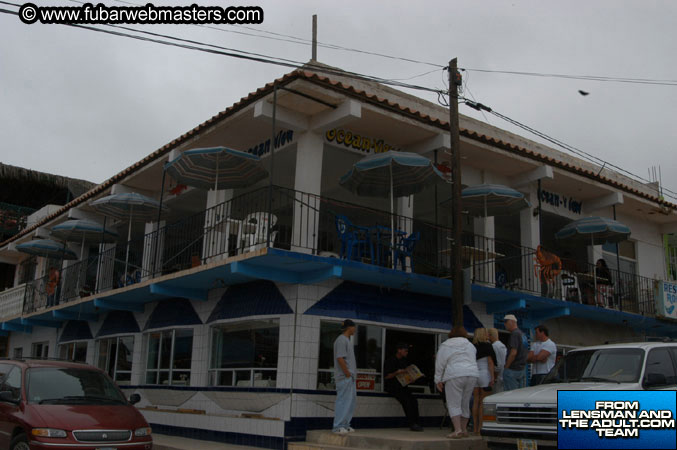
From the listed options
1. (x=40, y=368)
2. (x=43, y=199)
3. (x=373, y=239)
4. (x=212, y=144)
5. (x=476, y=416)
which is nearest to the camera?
(x=40, y=368)

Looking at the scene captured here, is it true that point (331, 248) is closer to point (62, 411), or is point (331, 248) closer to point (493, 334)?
point (493, 334)

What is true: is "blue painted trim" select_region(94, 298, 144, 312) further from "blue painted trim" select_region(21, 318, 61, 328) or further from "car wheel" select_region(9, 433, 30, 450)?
"car wheel" select_region(9, 433, 30, 450)

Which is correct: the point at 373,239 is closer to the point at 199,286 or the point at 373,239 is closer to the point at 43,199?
the point at 199,286

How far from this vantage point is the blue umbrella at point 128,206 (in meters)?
15.5

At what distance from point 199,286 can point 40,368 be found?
4.48m

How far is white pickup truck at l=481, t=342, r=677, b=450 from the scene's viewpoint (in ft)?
25.2

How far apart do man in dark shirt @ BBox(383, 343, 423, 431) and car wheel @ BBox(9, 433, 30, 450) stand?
5933 mm

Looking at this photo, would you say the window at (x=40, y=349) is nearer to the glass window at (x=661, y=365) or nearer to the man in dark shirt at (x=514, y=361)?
the man in dark shirt at (x=514, y=361)

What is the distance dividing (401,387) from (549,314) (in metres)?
5.17

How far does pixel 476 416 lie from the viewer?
10594mm

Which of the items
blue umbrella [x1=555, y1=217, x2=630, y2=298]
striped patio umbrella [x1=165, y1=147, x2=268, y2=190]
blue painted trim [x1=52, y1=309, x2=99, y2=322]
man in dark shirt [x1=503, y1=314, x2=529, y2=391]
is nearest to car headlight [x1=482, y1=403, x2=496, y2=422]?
man in dark shirt [x1=503, y1=314, x2=529, y2=391]

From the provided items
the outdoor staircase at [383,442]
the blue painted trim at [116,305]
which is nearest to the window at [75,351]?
the blue painted trim at [116,305]

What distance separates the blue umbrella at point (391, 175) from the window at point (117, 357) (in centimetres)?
779

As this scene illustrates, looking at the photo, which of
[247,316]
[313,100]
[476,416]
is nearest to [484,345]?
[476,416]
